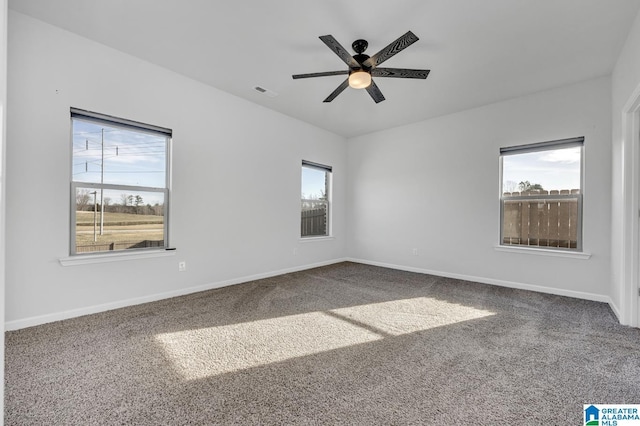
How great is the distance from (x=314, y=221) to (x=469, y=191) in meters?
2.74

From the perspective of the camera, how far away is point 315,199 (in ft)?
18.0

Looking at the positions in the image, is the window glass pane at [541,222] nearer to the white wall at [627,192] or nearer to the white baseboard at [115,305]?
the white wall at [627,192]

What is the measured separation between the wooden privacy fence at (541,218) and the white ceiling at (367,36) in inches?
56.9

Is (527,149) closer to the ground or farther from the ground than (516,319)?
farther from the ground

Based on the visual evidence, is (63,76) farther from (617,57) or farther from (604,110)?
(604,110)

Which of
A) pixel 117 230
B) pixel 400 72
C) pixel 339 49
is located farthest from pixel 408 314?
pixel 117 230

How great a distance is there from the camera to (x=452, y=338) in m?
2.37

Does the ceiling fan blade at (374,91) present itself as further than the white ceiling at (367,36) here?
Yes

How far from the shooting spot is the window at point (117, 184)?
2.82 m

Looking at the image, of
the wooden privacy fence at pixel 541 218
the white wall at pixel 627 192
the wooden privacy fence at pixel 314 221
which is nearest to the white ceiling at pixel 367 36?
the white wall at pixel 627 192

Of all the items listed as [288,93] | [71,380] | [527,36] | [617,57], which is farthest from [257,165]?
[617,57]

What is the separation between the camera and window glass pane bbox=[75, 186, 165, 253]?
112 inches

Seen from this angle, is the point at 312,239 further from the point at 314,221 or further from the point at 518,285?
the point at 518,285

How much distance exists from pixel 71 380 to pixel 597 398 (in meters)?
3.13
